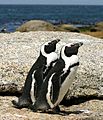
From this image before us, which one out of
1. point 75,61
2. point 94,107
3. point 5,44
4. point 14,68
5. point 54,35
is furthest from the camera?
point 54,35

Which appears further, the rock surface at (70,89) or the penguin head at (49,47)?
the penguin head at (49,47)

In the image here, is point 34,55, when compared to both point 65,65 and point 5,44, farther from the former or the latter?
point 65,65

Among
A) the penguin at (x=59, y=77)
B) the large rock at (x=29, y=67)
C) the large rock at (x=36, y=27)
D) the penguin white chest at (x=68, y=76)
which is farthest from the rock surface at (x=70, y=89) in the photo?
the large rock at (x=36, y=27)

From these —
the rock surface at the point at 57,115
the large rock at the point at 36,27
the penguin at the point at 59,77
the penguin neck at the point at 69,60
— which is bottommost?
the large rock at the point at 36,27

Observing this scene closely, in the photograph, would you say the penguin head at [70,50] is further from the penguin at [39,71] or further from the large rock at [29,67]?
the large rock at [29,67]

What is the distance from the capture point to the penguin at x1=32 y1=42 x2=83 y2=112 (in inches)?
289

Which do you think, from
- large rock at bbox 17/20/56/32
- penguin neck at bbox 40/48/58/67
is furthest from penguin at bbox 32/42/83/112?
large rock at bbox 17/20/56/32

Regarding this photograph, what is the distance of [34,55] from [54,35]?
209cm

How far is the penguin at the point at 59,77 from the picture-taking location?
7336mm

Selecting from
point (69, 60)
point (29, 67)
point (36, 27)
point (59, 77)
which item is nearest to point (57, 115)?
point (59, 77)

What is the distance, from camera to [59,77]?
736 cm

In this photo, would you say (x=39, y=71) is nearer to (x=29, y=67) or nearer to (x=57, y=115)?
(x=57, y=115)

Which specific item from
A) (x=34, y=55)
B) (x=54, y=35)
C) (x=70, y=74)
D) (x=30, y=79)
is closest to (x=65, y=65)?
(x=70, y=74)

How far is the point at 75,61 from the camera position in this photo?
731 cm
